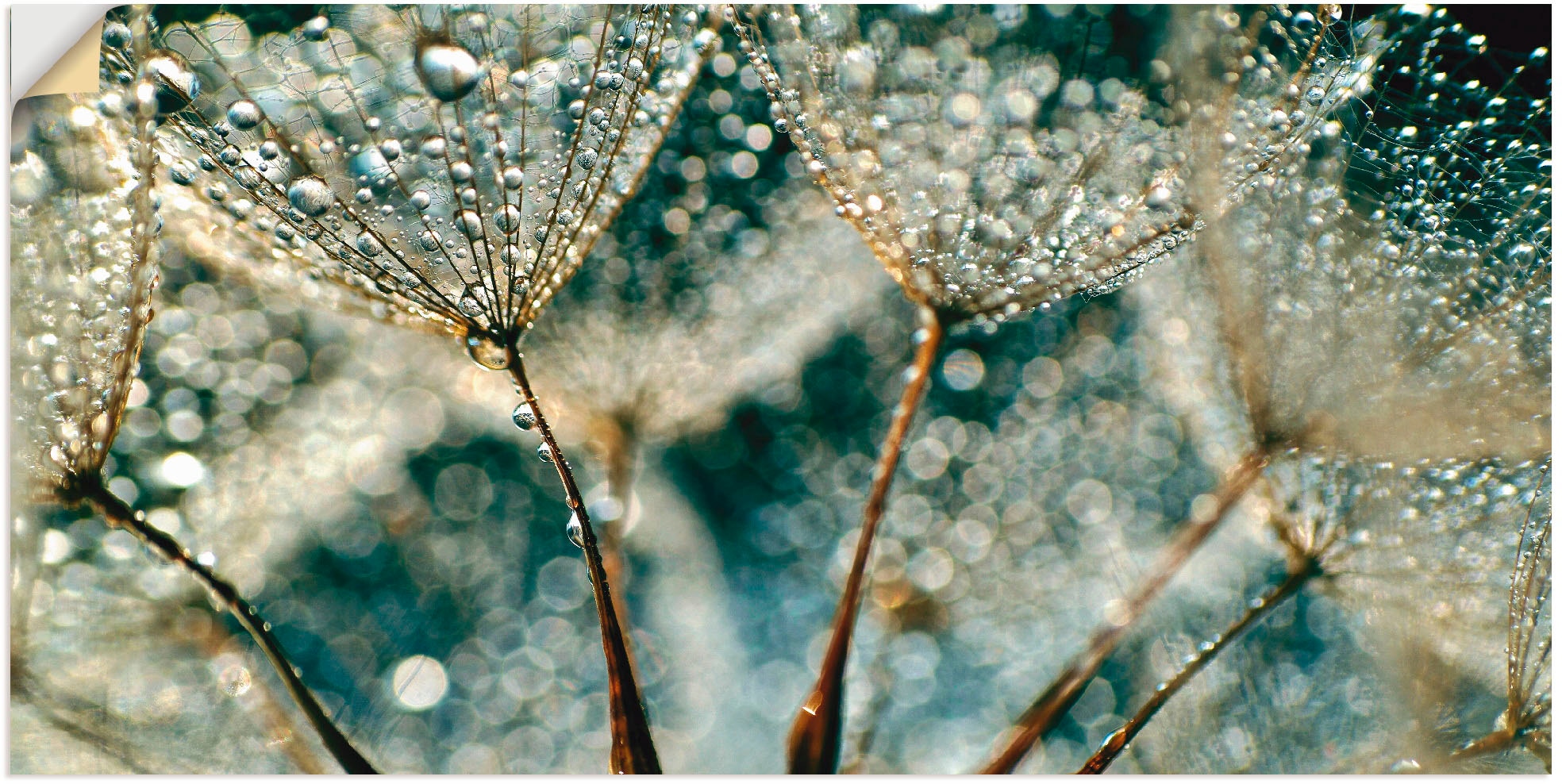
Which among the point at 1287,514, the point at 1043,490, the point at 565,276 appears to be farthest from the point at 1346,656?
the point at 565,276

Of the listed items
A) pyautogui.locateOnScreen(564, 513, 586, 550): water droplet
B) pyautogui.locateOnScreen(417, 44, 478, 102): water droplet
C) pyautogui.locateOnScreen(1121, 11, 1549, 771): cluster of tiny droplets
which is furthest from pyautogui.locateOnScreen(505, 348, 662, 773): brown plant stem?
pyautogui.locateOnScreen(1121, 11, 1549, 771): cluster of tiny droplets

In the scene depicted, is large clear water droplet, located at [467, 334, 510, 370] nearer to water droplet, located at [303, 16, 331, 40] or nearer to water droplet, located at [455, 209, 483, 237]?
water droplet, located at [455, 209, 483, 237]

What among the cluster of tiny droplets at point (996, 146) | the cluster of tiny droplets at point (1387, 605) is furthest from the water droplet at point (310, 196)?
the cluster of tiny droplets at point (1387, 605)

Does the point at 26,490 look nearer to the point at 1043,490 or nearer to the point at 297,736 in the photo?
the point at 297,736

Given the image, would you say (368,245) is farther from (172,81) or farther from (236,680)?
(236,680)

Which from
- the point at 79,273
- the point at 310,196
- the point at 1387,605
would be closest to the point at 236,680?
the point at 79,273

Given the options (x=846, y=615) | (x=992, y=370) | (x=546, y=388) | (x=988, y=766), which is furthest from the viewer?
(x=992, y=370)

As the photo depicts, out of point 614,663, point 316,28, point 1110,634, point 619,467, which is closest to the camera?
point 614,663
